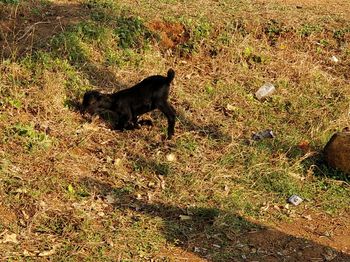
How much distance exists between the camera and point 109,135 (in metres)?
6.92

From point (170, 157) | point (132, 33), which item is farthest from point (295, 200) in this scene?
point (132, 33)

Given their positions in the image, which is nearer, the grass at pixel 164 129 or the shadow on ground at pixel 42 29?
the grass at pixel 164 129

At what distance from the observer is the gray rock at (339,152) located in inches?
262

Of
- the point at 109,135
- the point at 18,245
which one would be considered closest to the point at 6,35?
the point at 109,135

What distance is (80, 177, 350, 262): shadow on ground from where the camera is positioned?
17.1 feet

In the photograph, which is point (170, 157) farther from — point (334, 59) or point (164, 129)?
point (334, 59)

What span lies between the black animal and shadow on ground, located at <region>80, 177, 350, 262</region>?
1.39 metres

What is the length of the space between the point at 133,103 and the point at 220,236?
7.52 feet

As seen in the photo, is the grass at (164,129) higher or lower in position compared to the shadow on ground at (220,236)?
higher

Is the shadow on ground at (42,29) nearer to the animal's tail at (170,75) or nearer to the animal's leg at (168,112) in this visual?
the animal's leg at (168,112)

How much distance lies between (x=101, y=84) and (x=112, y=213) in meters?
2.75

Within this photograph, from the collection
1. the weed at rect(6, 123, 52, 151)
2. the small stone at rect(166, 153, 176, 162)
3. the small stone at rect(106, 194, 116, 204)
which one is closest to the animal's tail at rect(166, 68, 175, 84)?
the small stone at rect(166, 153, 176, 162)

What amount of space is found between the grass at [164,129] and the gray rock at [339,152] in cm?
13

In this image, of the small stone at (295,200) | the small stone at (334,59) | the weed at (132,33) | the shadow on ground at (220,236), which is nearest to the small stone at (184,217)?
the shadow on ground at (220,236)
